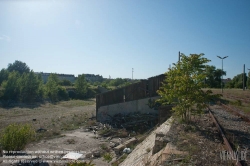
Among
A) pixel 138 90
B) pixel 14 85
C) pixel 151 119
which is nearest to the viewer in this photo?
pixel 151 119

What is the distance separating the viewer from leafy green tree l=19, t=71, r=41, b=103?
1812 inches

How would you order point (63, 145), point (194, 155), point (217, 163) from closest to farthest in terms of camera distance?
point (217, 163), point (194, 155), point (63, 145)

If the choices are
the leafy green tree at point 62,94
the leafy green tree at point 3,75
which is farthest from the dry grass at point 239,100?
the leafy green tree at point 3,75

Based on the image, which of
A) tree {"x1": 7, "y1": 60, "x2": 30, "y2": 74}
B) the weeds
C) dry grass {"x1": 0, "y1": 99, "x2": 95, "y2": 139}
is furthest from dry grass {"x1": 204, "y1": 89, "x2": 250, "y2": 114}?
tree {"x1": 7, "y1": 60, "x2": 30, "y2": 74}

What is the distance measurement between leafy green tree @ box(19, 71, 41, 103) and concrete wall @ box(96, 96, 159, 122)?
2950cm

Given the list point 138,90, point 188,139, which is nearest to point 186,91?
point 188,139

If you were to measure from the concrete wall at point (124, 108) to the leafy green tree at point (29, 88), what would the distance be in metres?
29.5

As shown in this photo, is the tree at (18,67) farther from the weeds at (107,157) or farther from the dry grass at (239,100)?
the weeds at (107,157)

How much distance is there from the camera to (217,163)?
15.7 feet

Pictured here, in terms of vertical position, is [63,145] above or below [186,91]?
below

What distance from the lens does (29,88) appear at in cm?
4700

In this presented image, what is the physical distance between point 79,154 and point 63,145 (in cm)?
266

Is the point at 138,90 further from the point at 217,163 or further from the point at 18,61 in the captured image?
the point at 18,61

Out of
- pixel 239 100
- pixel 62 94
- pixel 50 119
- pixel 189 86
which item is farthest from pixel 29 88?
pixel 189 86
